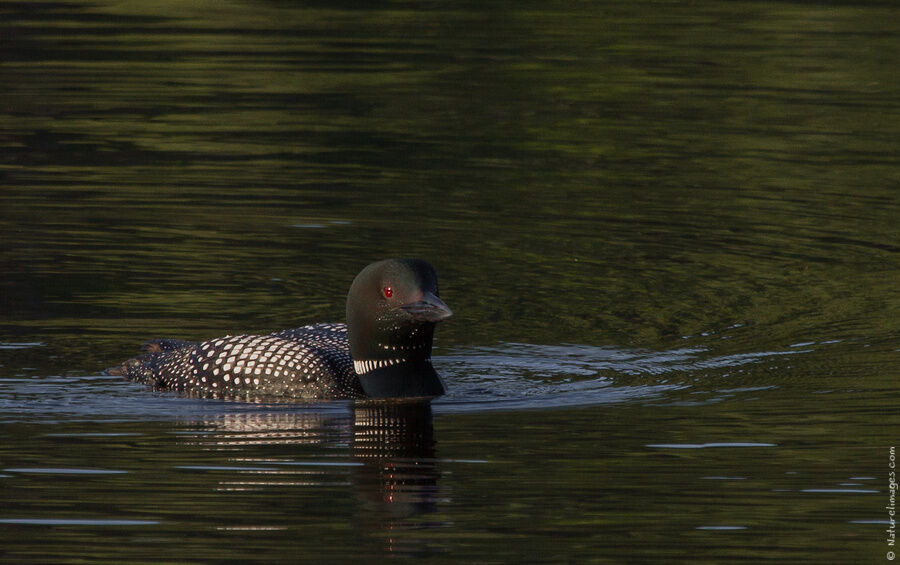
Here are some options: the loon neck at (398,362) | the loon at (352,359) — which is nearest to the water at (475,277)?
the loon at (352,359)

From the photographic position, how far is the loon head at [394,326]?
862 centimetres

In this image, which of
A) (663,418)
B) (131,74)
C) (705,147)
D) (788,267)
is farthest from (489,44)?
(663,418)

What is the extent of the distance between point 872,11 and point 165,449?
17.0 meters

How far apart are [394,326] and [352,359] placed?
43cm

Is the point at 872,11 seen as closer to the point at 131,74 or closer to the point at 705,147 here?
the point at 705,147

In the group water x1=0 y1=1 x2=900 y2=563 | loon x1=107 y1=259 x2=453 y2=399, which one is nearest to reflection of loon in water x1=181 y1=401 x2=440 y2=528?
water x1=0 y1=1 x2=900 y2=563

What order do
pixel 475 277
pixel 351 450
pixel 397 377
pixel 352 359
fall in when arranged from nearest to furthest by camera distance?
pixel 351 450 < pixel 397 377 < pixel 352 359 < pixel 475 277

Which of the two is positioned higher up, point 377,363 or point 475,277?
point 475,277

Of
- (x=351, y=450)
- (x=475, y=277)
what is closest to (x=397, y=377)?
(x=351, y=450)

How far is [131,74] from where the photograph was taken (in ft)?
62.6

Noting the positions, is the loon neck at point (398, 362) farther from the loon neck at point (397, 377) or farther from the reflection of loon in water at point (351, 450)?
the reflection of loon in water at point (351, 450)

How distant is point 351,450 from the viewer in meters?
8.01

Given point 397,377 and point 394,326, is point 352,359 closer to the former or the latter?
point 397,377

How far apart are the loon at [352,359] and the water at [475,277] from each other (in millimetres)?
135
